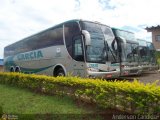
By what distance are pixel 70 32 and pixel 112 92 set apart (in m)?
6.73

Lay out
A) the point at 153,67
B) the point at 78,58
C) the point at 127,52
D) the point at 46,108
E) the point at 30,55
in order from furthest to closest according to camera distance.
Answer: the point at 153,67 < the point at 30,55 < the point at 127,52 < the point at 78,58 < the point at 46,108

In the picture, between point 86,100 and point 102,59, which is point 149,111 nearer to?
point 86,100

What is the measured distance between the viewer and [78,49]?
1160 cm

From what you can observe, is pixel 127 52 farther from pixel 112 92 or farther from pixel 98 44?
pixel 112 92

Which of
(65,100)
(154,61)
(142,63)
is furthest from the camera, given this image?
(154,61)

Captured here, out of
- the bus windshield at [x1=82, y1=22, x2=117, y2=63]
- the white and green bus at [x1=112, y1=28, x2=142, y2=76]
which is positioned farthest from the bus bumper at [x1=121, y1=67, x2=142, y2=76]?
the bus windshield at [x1=82, y1=22, x2=117, y2=63]

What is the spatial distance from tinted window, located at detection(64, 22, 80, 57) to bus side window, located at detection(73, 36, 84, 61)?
0.28 m

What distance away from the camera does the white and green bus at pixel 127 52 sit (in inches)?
535

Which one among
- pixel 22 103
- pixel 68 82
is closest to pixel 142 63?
pixel 68 82

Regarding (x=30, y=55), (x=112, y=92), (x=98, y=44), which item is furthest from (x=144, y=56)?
(x=112, y=92)

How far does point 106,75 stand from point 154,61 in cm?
890

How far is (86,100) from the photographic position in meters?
7.39

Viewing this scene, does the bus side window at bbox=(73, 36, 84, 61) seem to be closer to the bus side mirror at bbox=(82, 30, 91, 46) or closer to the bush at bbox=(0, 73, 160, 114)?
the bus side mirror at bbox=(82, 30, 91, 46)

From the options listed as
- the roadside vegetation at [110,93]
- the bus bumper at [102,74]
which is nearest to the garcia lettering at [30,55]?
the bus bumper at [102,74]
